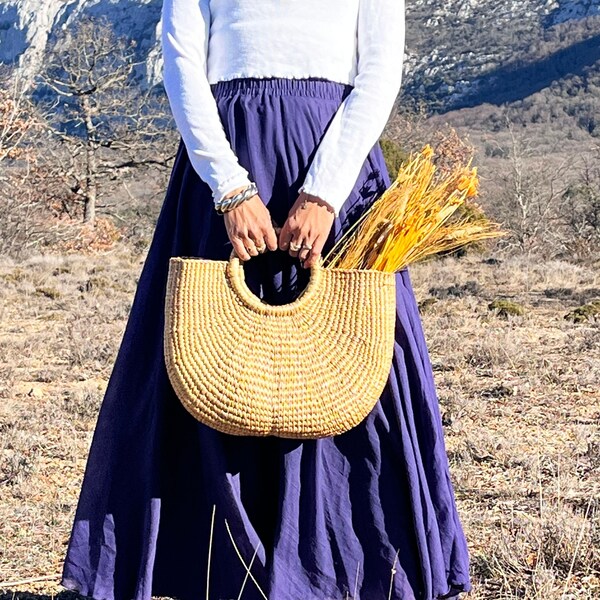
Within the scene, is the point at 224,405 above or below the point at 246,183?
below

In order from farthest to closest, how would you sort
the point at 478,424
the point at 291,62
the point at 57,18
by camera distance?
the point at 57,18, the point at 478,424, the point at 291,62

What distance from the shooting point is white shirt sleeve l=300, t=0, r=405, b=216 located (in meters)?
1.63

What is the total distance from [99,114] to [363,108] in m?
17.8

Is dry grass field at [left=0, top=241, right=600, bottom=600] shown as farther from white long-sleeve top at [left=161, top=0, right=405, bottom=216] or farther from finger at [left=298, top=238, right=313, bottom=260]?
white long-sleeve top at [left=161, top=0, right=405, bottom=216]

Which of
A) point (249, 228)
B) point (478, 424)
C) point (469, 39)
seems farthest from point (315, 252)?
point (469, 39)

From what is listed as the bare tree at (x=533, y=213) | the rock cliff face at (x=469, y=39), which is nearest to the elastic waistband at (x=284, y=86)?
the bare tree at (x=533, y=213)

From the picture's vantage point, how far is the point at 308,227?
5.29 ft

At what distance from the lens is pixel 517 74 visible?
155 feet

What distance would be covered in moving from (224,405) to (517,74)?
48.5 m

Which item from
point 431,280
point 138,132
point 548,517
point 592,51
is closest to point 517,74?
point 592,51

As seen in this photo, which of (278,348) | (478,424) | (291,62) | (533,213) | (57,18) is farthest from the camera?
(57,18)

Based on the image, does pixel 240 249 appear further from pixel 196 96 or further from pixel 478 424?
pixel 478 424

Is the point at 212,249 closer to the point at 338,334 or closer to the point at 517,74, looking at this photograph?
the point at 338,334

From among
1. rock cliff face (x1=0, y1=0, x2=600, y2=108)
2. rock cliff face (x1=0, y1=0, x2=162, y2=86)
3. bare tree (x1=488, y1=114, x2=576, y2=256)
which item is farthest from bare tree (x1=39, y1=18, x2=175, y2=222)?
rock cliff face (x1=0, y1=0, x2=162, y2=86)
